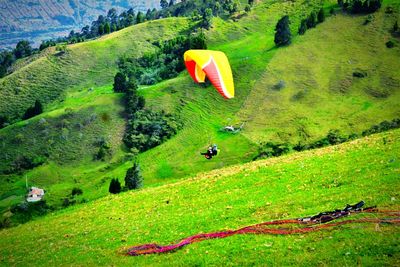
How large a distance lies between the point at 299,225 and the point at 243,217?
4.89m

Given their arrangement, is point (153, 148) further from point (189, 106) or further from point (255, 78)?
point (255, 78)

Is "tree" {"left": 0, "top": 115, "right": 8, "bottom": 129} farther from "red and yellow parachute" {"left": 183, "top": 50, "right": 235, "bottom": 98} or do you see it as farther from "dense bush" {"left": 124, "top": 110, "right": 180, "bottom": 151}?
"red and yellow parachute" {"left": 183, "top": 50, "right": 235, "bottom": 98}

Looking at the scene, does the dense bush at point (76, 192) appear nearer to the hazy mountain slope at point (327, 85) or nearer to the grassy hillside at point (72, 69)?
the hazy mountain slope at point (327, 85)

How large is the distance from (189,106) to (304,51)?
34.8 meters

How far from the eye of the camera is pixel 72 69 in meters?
149

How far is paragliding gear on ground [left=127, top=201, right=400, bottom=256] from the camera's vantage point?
2195 centimetres

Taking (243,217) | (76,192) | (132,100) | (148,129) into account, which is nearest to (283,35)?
(132,100)

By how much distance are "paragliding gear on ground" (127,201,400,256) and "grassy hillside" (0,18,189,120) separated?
363 ft

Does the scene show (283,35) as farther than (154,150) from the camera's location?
Yes

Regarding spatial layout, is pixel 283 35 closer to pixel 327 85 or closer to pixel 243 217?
pixel 327 85

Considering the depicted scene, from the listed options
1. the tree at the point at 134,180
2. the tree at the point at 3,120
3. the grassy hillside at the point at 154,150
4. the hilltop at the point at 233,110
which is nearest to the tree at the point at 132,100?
the hilltop at the point at 233,110

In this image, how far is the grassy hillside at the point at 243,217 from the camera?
21.0 m

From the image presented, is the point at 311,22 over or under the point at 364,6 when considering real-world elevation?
under

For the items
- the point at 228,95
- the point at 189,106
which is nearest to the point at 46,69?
the point at 189,106
